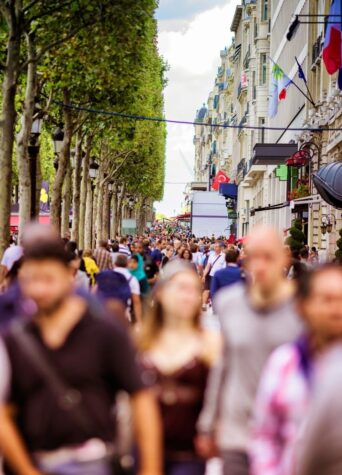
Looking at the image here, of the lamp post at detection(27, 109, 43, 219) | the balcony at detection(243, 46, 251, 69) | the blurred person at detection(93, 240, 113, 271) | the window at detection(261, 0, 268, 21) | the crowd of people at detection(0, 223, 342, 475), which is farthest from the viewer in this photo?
the balcony at detection(243, 46, 251, 69)

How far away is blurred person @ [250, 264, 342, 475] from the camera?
14.0ft

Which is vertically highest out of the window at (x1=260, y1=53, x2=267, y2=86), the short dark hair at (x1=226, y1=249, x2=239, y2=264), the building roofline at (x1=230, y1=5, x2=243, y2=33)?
the building roofline at (x1=230, y1=5, x2=243, y2=33)

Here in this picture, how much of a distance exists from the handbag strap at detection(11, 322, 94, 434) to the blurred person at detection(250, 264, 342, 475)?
64cm

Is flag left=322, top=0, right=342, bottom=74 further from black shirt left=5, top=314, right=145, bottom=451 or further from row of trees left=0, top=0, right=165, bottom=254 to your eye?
black shirt left=5, top=314, right=145, bottom=451

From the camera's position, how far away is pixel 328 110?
39.0 meters

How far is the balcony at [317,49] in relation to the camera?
4428cm

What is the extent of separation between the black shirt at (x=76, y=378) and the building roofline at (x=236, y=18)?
94.7 metres

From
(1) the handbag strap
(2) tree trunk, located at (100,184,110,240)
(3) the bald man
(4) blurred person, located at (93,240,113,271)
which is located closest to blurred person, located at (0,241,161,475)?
(1) the handbag strap

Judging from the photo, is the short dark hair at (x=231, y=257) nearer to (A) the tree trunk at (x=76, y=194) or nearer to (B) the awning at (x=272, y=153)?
(A) the tree trunk at (x=76, y=194)

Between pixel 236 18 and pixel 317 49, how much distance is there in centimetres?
5852

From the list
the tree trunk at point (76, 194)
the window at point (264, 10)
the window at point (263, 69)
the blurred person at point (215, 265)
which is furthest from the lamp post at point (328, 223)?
the window at point (263, 69)

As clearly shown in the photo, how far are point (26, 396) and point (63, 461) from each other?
0.88 ft

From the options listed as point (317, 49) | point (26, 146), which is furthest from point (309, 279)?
point (317, 49)

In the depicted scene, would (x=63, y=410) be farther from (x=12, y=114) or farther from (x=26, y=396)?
(x=12, y=114)
